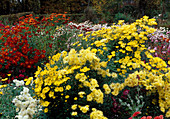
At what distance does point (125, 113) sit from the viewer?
9.17 ft

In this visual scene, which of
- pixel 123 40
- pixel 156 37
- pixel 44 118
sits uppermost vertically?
pixel 123 40

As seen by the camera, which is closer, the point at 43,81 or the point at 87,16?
the point at 43,81

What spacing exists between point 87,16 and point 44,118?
8162mm

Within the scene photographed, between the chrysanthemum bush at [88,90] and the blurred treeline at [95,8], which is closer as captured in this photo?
the chrysanthemum bush at [88,90]

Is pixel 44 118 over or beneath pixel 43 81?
beneath

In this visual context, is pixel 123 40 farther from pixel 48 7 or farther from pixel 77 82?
pixel 48 7

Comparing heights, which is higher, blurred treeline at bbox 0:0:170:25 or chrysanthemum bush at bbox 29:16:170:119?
blurred treeline at bbox 0:0:170:25

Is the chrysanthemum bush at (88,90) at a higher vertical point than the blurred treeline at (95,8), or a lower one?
lower

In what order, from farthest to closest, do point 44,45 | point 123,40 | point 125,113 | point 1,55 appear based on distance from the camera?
point 44,45 < point 1,55 < point 123,40 < point 125,113

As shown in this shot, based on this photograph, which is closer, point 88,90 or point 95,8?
point 88,90

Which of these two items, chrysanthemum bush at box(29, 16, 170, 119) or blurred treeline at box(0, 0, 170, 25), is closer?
chrysanthemum bush at box(29, 16, 170, 119)

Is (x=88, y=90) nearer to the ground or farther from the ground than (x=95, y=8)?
nearer to the ground

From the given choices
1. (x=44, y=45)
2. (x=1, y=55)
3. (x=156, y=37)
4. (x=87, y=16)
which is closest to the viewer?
(x=1, y=55)

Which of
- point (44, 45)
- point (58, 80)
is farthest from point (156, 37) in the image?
point (58, 80)
